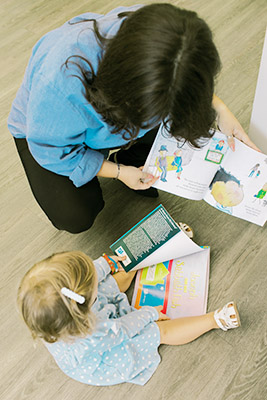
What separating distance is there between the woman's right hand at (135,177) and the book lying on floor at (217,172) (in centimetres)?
2

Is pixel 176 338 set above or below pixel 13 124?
below

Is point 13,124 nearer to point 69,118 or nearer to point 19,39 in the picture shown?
point 69,118

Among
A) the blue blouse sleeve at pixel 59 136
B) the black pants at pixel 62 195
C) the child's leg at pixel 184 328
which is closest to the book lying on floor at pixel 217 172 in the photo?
the black pants at pixel 62 195

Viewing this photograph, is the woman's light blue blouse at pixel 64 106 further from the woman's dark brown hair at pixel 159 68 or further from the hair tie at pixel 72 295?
the hair tie at pixel 72 295

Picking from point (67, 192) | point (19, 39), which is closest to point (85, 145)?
point (67, 192)

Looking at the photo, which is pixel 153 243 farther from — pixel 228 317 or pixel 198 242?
pixel 228 317

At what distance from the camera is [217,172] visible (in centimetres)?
108

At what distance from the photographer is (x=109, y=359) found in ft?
3.03

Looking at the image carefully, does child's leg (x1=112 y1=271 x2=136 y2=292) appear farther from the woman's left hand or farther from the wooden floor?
the woman's left hand

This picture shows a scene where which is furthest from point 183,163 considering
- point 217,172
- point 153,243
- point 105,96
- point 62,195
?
point 105,96

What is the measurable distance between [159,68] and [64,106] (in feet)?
0.85

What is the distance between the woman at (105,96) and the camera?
588 millimetres

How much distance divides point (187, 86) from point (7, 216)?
2.80 feet

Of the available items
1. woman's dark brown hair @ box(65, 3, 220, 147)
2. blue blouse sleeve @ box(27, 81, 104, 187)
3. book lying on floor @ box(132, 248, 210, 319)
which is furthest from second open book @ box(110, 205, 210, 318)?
woman's dark brown hair @ box(65, 3, 220, 147)
